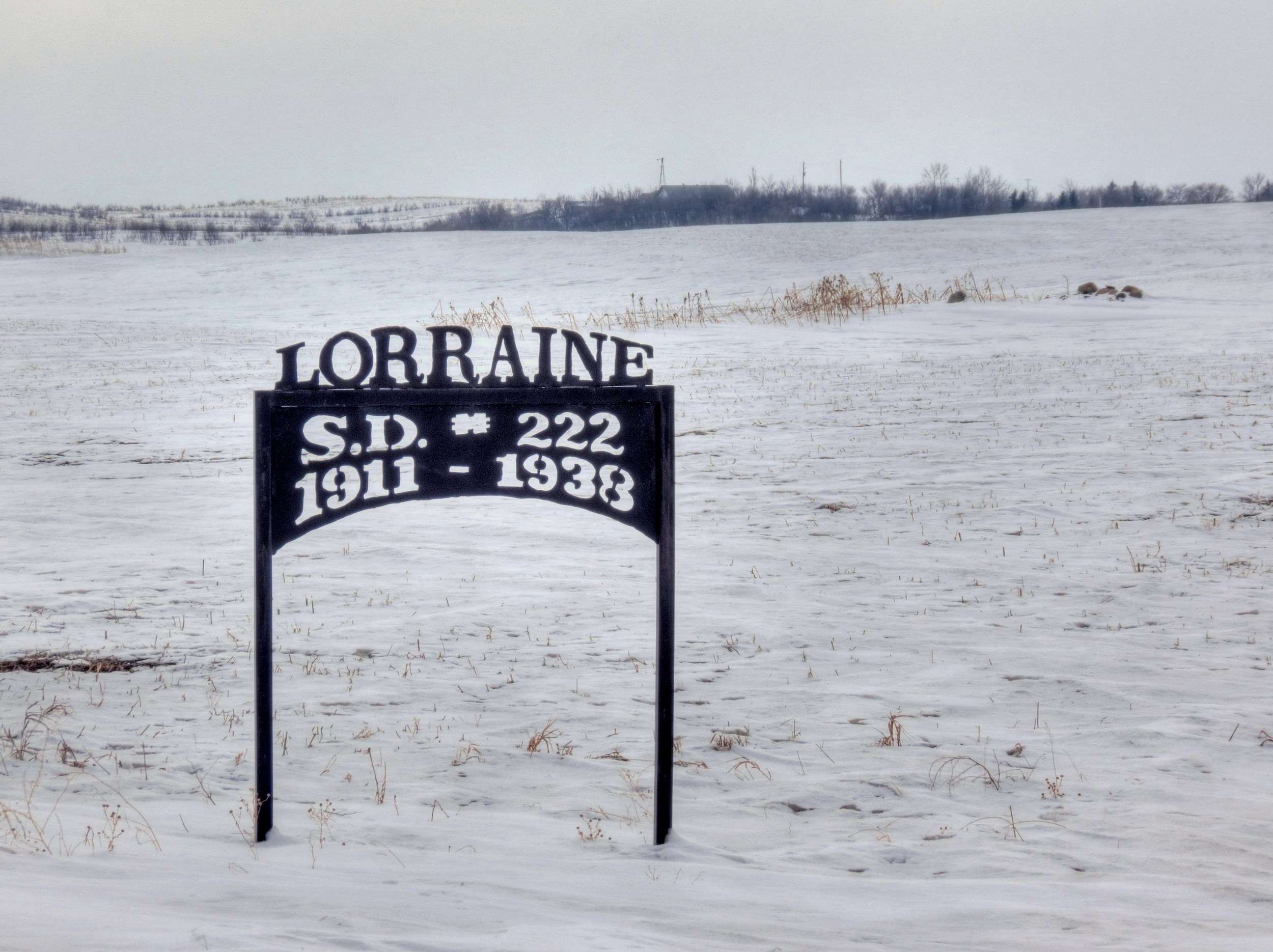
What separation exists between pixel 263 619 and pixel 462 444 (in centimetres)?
82

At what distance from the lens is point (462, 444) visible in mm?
3459

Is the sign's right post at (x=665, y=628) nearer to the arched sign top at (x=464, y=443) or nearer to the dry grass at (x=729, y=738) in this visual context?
the arched sign top at (x=464, y=443)

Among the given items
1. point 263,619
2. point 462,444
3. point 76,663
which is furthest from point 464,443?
point 76,663

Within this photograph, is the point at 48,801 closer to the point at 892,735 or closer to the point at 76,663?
the point at 76,663

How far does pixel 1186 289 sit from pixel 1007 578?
22.5m

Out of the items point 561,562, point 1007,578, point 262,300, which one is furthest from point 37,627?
point 262,300

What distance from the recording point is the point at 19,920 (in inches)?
105

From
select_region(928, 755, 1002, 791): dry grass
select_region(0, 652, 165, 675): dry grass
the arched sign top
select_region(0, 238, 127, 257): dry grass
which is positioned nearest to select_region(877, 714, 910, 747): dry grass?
select_region(928, 755, 1002, 791): dry grass

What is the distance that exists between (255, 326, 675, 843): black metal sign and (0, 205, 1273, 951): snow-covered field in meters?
0.53

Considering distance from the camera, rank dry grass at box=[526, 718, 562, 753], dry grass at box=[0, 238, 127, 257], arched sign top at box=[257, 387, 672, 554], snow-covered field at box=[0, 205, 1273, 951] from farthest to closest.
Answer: dry grass at box=[0, 238, 127, 257] → dry grass at box=[526, 718, 562, 753] → arched sign top at box=[257, 387, 672, 554] → snow-covered field at box=[0, 205, 1273, 951]

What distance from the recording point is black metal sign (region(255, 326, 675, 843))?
3385 millimetres

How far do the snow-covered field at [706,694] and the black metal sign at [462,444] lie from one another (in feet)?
1.74

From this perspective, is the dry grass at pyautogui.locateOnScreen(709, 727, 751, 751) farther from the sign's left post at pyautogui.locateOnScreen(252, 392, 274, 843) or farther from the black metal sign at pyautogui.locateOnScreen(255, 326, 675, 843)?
the sign's left post at pyautogui.locateOnScreen(252, 392, 274, 843)

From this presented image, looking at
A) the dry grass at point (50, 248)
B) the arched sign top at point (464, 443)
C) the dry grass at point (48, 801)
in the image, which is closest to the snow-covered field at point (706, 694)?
the dry grass at point (48, 801)
